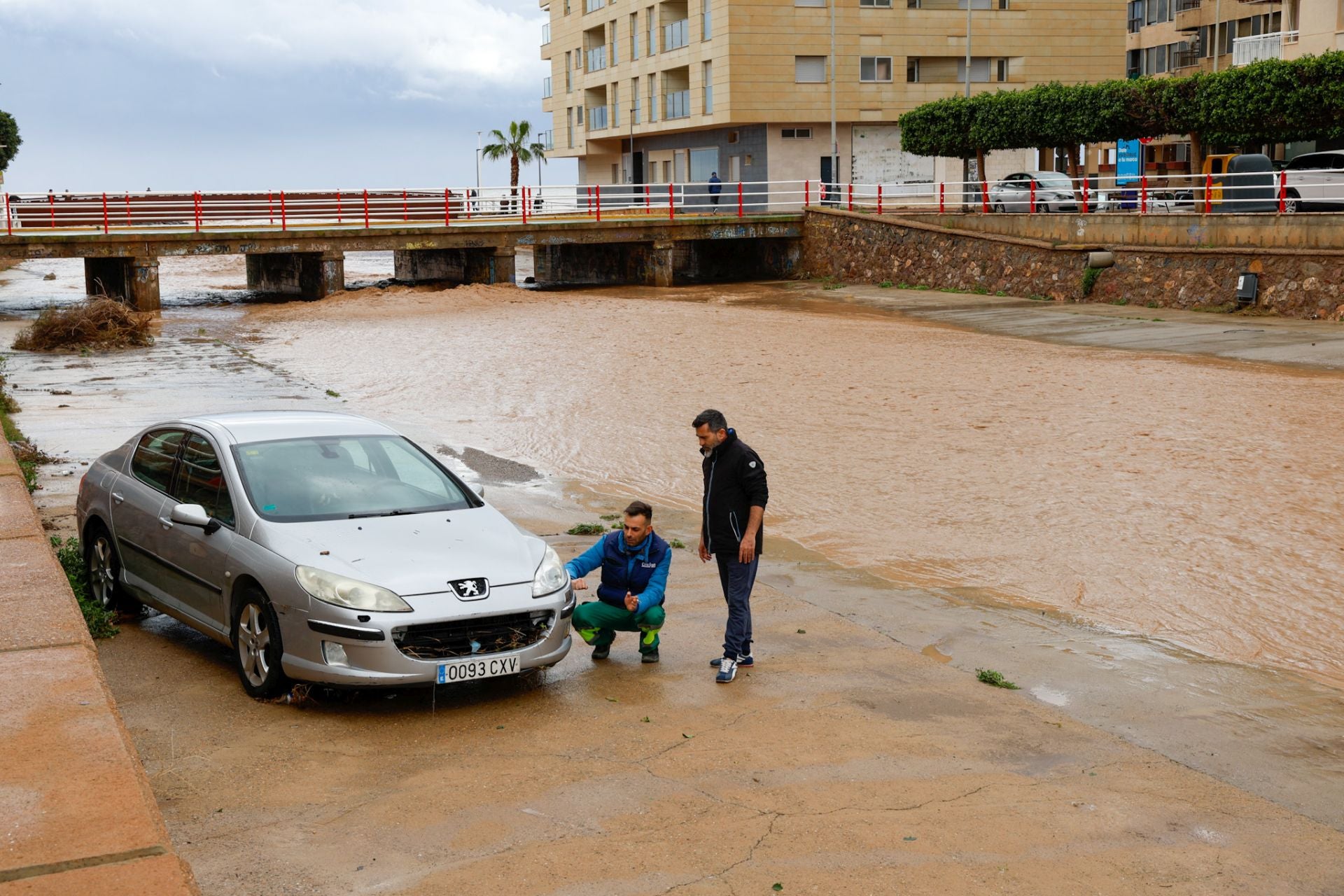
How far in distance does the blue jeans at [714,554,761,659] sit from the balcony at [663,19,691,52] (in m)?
52.2

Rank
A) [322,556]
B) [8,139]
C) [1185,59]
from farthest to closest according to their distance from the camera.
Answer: [8,139]
[1185,59]
[322,556]

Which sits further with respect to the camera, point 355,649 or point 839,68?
point 839,68

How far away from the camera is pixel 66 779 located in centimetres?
470

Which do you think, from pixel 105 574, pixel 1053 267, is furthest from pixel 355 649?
pixel 1053 267

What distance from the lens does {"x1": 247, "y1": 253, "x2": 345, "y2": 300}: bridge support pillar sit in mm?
42000

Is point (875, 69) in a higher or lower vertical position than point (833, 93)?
higher

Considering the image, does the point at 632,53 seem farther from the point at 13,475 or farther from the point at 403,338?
the point at 13,475

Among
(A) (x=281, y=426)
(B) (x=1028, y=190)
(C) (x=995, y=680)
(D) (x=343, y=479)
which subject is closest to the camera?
(C) (x=995, y=680)

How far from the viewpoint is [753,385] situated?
2178 cm

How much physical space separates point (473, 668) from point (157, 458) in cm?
295

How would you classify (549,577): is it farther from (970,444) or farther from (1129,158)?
(1129,158)

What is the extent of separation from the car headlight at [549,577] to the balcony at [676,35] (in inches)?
2063

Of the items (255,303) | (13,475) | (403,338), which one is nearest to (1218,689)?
(13,475)

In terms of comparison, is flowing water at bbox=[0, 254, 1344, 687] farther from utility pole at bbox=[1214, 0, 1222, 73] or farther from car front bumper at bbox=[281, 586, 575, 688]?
utility pole at bbox=[1214, 0, 1222, 73]
